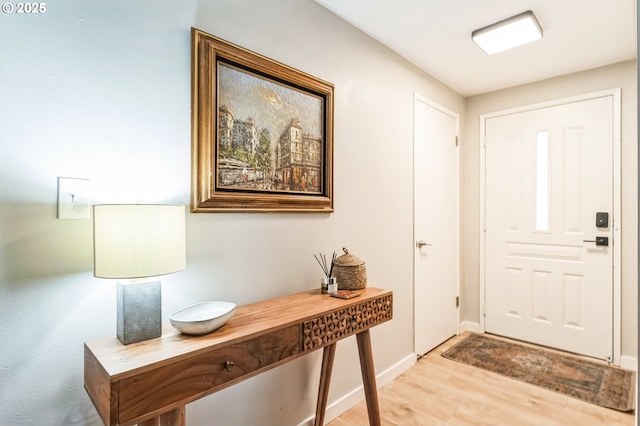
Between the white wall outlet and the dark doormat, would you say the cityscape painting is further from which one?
the dark doormat

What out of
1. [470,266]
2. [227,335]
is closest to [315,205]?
[227,335]

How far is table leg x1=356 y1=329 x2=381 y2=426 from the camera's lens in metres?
1.71

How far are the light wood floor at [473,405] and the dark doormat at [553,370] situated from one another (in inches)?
4.3

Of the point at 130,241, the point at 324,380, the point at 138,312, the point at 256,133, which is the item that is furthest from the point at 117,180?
the point at 324,380

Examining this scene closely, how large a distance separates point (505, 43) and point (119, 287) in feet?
8.96

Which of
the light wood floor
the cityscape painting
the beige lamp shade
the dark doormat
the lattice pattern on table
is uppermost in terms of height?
the cityscape painting

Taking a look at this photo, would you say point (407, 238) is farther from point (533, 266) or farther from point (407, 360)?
point (533, 266)

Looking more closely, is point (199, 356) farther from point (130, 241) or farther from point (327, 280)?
point (327, 280)

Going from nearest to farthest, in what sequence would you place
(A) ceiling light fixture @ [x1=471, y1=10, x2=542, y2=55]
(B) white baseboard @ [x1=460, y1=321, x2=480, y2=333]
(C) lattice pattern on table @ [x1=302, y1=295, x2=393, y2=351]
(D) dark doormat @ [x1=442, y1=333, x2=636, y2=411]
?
(C) lattice pattern on table @ [x1=302, y1=295, x2=393, y2=351] → (A) ceiling light fixture @ [x1=471, y1=10, x2=542, y2=55] → (D) dark doormat @ [x1=442, y1=333, x2=636, y2=411] → (B) white baseboard @ [x1=460, y1=321, x2=480, y2=333]

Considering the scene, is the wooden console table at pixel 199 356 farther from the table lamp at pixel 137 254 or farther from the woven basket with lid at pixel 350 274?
the woven basket with lid at pixel 350 274

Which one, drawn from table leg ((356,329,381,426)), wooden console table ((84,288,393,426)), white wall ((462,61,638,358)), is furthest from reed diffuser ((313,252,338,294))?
white wall ((462,61,638,358))

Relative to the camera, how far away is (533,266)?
3.18 metres

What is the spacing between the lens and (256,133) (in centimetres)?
165

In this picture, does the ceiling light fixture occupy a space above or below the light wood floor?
above
